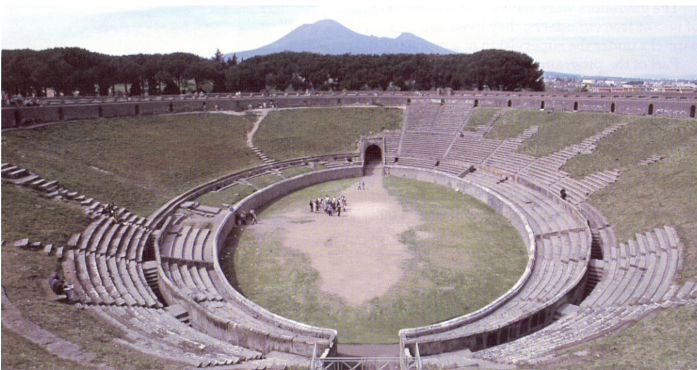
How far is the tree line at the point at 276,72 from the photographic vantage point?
48969mm

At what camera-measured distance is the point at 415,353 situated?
46.2ft

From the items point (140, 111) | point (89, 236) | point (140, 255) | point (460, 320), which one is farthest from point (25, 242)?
point (140, 111)

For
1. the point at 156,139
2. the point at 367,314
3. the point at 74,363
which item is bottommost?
the point at 367,314

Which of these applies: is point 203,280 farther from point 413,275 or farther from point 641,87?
point 641,87

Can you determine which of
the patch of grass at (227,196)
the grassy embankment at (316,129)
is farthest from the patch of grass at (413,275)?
the grassy embankment at (316,129)

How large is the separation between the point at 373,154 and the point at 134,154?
2148cm

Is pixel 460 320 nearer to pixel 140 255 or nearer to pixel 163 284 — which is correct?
pixel 163 284

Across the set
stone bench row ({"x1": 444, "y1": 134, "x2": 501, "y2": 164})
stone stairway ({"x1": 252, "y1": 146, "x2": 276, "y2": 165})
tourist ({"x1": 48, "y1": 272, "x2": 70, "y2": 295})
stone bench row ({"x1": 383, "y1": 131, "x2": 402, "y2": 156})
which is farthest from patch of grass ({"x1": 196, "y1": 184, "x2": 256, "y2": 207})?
stone bench row ({"x1": 444, "y1": 134, "x2": 501, "y2": 164})

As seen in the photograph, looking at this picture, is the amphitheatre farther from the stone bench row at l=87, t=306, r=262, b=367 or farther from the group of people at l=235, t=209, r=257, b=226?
the group of people at l=235, t=209, r=257, b=226

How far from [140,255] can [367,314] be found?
10.8 m

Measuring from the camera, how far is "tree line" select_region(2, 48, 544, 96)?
161ft

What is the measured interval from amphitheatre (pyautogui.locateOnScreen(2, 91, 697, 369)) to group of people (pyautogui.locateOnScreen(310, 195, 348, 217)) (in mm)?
735

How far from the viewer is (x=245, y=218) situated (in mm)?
27438

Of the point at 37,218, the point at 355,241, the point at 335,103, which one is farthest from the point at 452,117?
the point at 37,218
